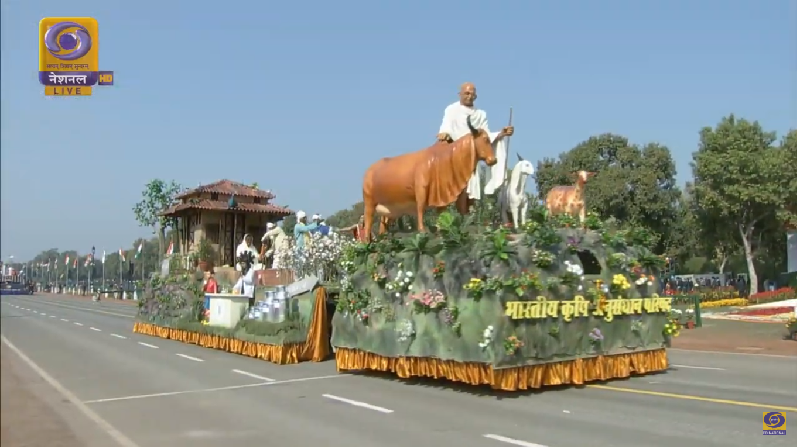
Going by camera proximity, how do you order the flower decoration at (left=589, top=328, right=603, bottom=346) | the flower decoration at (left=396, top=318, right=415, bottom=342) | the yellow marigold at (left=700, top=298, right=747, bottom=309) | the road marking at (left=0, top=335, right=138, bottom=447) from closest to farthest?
the road marking at (left=0, top=335, right=138, bottom=447) → the flower decoration at (left=589, top=328, right=603, bottom=346) → the flower decoration at (left=396, top=318, right=415, bottom=342) → the yellow marigold at (left=700, top=298, right=747, bottom=309)

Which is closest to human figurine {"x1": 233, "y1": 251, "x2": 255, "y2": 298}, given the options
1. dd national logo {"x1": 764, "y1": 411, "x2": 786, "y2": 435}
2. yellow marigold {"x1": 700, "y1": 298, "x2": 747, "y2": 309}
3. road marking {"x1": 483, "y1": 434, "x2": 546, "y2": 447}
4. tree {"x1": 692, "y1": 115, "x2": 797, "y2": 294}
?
road marking {"x1": 483, "y1": 434, "x2": 546, "y2": 447}

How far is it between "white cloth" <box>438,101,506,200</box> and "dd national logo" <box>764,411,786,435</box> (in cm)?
623

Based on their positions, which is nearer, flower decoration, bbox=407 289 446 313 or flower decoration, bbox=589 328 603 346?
flower decoration, bbox=407 289 446 313

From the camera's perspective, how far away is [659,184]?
1720 inches

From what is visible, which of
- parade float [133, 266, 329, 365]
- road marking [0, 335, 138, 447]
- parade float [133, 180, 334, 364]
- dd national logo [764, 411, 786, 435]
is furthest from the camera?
parade float [133, 180, 334, 364]

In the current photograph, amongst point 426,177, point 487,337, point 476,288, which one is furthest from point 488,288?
point 426,177

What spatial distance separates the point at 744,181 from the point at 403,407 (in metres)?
32.8

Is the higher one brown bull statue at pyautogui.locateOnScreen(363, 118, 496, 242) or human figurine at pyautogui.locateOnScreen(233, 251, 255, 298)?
brown bull statue at pyautogui.locateOnScreen(363, 118, 496, 242)

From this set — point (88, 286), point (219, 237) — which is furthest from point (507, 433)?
point (88, 286)

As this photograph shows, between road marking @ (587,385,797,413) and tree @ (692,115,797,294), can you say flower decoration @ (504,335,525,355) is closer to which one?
road marking @ (587,385,797,413)

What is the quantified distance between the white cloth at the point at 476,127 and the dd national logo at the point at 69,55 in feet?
22.9

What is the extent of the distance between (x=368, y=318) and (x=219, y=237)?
18.4 metres

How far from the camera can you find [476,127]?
44.0 ft

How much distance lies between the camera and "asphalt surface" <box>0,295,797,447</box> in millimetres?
8180
